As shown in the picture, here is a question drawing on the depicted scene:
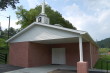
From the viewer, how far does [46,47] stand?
57.4 feet

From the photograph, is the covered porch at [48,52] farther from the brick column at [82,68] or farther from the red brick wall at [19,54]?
the brick column at [82,68]

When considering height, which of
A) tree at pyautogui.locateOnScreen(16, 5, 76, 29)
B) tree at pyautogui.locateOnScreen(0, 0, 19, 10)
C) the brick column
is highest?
→ tree at pyautogui.locateOnScreen(16, 5, 76, 29)

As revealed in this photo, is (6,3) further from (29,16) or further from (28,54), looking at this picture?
(29,16)

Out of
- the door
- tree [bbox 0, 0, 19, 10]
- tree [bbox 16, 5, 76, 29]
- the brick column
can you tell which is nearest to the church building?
the door

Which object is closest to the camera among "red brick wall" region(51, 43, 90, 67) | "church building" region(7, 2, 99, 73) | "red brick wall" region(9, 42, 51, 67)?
"church building" region(7, 2, 99, 73)

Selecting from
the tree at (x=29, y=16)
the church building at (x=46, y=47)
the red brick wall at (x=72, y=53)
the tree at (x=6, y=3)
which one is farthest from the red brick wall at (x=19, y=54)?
the tree at (x=29, y=16)

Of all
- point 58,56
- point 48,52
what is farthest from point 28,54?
point 58,56

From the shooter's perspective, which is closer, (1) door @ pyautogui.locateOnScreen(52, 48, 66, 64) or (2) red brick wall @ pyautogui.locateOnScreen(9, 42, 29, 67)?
(2) red brick wall @ pyautogui.locateOnScreen(9, 42, 29, 67)

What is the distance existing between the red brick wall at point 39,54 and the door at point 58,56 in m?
0.64

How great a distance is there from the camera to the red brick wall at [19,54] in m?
14.5

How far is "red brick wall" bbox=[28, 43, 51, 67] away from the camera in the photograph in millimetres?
14679

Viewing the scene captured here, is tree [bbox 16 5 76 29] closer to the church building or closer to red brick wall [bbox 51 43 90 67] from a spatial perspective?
the church building

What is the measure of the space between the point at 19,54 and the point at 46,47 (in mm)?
3660

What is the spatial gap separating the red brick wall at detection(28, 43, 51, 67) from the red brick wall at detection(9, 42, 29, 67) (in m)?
0.51
